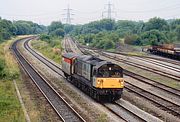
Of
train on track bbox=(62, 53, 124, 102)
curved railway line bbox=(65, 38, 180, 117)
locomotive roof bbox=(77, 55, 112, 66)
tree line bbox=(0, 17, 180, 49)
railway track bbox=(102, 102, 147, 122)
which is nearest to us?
railway track bbox=(102, 102, 147, 122)

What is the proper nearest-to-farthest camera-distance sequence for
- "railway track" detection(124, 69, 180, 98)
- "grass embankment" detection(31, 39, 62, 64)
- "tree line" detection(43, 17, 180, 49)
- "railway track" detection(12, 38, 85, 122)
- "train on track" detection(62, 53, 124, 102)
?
"railway track" detection(12, 38, 85, 122)
"train on track" detection(62, 53, 124, 102)
"railway track" detection(124, 69, 180, 98)
"grass embankment" detection(31, 39, 62, 64)
"tree line" detection(43, 17, 180, 49)

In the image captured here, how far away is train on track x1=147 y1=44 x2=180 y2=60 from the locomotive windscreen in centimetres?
3506

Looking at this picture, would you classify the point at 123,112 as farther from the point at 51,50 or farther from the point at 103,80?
the point at 51,50

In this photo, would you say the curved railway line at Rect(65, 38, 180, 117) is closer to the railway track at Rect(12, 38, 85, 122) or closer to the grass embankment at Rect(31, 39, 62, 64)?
the railway track at Rect(12, 38, 85, 122)

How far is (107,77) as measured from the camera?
2491 centimetres

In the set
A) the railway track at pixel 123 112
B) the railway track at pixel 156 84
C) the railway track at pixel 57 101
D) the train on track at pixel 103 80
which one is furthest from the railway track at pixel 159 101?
the railway track at pixel 57 101

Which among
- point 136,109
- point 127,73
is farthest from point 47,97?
point 127,73

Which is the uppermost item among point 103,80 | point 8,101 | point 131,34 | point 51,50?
point 103,80

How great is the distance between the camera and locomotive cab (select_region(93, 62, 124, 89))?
81.3 ft

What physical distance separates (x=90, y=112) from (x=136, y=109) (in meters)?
2.97

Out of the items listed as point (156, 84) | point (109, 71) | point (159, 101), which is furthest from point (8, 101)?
point (156, 84)

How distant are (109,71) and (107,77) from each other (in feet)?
1.45

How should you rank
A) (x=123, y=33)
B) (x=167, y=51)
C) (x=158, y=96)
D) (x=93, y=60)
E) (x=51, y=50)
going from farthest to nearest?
(x=123, y=33) < (x=51, y=50) < (x=167, y=51) < (x=93, y=60) < (x=158, y=96)

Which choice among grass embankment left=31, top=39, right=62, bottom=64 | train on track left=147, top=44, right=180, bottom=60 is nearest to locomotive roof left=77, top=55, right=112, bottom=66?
grass embankment left=31, top=39, right=62, bottom=64
